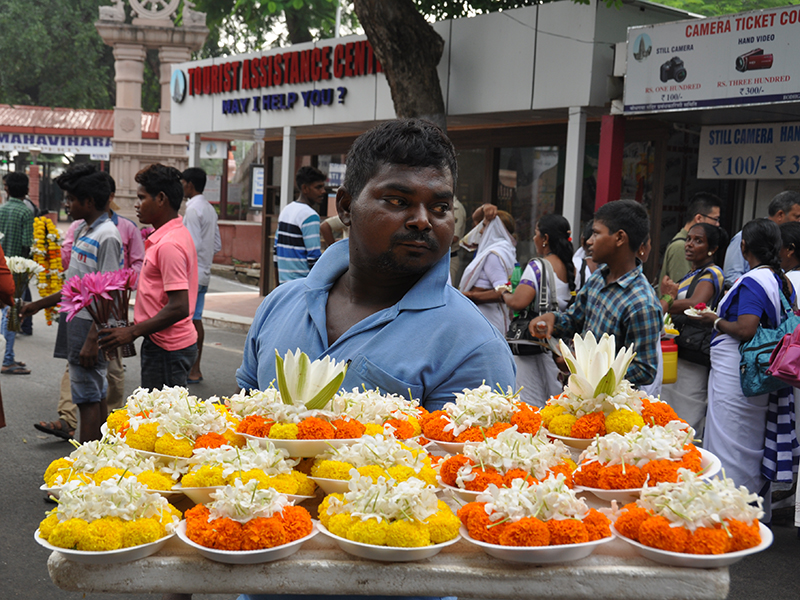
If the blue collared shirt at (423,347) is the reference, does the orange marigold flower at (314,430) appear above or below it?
below

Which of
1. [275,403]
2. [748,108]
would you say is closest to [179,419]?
[275,403]

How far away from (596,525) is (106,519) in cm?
93

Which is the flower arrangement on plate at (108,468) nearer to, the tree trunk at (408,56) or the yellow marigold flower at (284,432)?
the yellow marigold flower at (284,432)

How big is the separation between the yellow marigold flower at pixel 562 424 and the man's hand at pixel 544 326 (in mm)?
3102

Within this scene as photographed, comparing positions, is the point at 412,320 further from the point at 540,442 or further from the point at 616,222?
the point at 616,222

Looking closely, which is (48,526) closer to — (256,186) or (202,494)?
(202,494)

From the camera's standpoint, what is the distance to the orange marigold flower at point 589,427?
2.04m

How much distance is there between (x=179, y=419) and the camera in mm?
1935

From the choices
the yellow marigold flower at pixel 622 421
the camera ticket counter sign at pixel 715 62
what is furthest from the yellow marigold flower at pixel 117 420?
the camera ticket counter sign at pixel 715 62

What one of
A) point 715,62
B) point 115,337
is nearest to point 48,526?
point 115,337

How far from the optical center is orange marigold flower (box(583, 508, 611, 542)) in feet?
5.08

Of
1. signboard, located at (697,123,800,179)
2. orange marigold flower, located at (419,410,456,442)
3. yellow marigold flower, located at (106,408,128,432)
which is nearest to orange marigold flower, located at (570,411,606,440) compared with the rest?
orange marigold flower, located at (419,410,456,442)

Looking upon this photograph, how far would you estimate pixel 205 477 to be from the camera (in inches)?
65.7

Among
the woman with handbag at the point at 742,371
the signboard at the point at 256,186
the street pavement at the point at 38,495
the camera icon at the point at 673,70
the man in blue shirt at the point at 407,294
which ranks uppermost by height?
the camera icon at the point at 673,70
